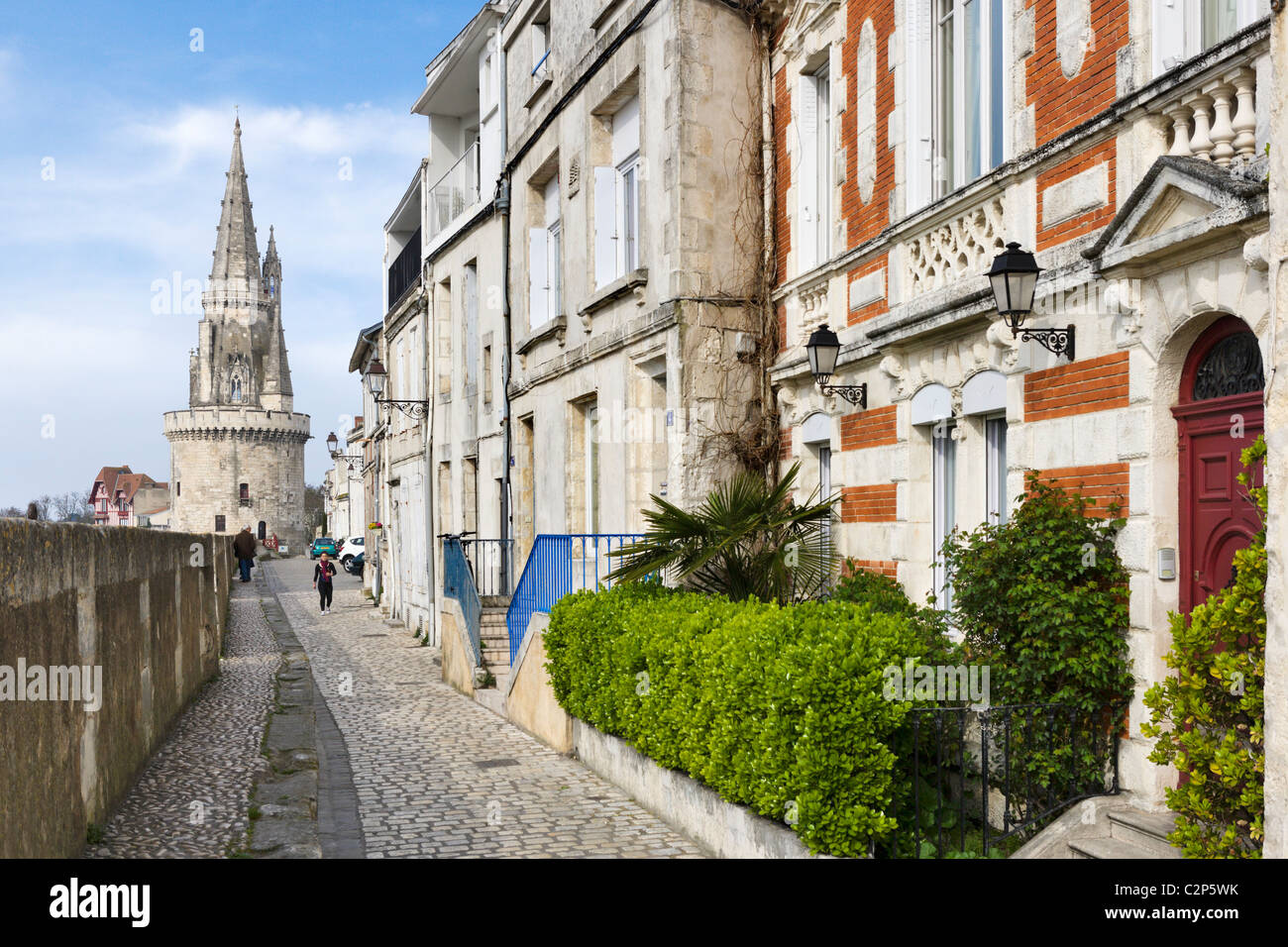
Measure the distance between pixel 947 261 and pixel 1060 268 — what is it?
4.78ft

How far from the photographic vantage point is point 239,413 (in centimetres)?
8344

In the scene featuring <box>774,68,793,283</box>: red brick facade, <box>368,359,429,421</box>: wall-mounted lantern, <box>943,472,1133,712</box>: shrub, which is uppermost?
<box>774,68,793,283</box>: red brick facade

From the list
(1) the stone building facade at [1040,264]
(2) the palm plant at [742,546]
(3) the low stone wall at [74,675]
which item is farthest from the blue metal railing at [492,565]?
(2) the palm plant at [742,546]

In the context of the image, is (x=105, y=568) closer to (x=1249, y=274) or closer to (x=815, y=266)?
(x=815, y=266)

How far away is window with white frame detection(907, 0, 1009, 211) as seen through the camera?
7738 mm

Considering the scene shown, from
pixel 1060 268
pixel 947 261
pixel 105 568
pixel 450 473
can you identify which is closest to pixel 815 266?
pixel 947 261

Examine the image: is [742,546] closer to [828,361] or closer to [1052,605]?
[828,361]

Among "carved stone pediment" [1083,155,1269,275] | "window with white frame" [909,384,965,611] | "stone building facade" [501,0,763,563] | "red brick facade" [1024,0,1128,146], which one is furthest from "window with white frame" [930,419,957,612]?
"stone building facade" [501,0,763,563]

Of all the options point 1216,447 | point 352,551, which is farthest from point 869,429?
point 352,551

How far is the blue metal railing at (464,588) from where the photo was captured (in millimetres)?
15102

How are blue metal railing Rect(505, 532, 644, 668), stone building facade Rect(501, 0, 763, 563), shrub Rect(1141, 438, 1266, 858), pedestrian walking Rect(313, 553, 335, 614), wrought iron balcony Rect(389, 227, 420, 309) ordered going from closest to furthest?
shrub Rect(1141, 438, 1266, 858), stone building facade Rect(501, 0, 763, 563), blue metal railing Rect(505, 532, 644, 668), wrought iron balcony Rect(389, 227, 420, 309), pedestrian walking Rect(313, 553, 335, 614)

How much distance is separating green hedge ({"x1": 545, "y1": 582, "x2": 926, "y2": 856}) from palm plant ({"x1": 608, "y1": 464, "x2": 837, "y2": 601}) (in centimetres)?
36

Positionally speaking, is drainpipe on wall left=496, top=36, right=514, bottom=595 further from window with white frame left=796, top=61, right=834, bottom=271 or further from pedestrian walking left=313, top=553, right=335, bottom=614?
pedestrian walking left=313, top=553, right=335, bottom=614

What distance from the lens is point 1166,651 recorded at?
584 cm
